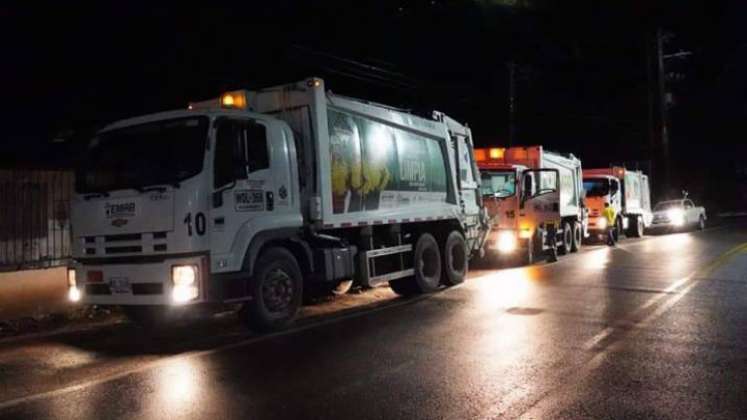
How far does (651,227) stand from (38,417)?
30536 mm

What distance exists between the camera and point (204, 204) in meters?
8.26

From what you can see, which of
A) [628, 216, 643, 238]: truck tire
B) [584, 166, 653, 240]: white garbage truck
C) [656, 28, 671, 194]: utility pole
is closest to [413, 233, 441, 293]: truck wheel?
[584, 166, 653, 240]: white garbage truck

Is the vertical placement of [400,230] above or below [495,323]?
above

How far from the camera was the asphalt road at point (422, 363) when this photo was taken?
227 inches

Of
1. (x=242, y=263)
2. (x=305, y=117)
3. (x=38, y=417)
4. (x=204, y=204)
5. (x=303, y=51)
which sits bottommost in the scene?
(x=38, y=417)

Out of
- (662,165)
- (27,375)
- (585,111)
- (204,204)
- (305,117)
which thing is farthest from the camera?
(585,111)

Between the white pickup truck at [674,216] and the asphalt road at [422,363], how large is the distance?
2109 centimetres

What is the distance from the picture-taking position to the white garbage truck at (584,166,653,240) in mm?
25250

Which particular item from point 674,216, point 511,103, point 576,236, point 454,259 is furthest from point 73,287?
point 674,216

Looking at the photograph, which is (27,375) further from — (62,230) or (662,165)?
(662,165)

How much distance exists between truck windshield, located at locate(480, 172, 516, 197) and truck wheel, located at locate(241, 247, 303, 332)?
9.37 meters

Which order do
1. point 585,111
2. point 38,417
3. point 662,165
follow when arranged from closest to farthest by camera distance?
1. point 38,417
2. point 662,165
3. point 585,111

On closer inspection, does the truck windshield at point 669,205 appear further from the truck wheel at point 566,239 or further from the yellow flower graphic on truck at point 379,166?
the yellow flower graphic on truck at point 379,166

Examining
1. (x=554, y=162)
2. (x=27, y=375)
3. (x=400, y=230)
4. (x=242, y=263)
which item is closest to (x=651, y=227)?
(x=554, y=162)
